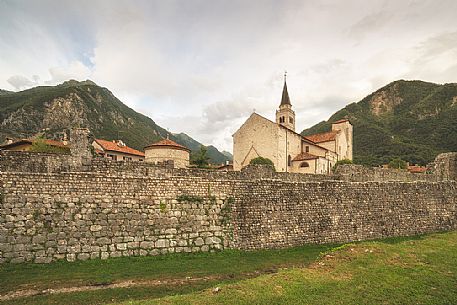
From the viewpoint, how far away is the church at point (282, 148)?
45094 millimetres

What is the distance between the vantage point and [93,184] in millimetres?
11930

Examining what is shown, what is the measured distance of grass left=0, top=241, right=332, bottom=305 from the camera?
8.20 meters

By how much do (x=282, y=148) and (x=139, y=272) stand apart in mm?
38088

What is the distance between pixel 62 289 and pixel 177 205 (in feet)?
18.3

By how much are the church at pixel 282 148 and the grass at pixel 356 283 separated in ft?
110

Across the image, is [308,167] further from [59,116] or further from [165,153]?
[59,116]

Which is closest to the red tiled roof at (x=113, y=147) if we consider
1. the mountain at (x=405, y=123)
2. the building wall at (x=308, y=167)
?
the building wall at (x=308, y=167)

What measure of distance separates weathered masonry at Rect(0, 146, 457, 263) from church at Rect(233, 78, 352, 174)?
1047 inches

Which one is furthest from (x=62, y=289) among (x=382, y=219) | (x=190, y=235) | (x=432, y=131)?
(x=432, y=131)

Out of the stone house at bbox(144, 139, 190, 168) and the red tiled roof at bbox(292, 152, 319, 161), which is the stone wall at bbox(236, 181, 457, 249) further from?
the stone house at bbox(144, 139, 190, 168)

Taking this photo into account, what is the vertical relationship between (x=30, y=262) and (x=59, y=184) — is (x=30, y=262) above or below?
below

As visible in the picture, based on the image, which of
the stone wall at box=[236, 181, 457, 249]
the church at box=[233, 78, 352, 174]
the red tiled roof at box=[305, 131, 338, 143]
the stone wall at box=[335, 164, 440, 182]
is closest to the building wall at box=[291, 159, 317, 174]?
the church at box=[233, 78, 352, 174]

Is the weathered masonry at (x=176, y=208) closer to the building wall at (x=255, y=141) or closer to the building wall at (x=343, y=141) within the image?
the building wall at (x=255, y=141)

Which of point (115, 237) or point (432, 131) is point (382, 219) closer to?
point (115, 237)
